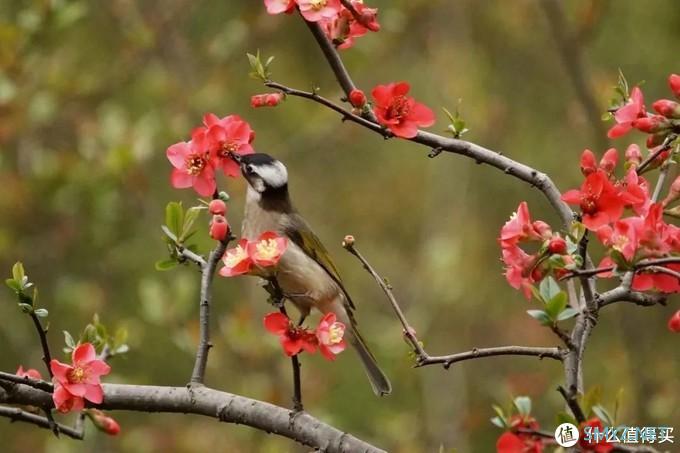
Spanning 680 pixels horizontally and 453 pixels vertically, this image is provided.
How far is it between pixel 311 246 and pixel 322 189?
208 inches

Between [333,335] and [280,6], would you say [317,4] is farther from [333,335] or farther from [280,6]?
[333,335]

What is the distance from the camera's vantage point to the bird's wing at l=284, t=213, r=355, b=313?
3.86m

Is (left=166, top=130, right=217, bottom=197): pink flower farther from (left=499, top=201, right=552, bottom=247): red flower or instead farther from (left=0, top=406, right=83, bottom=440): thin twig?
(left=499, top=201, right=552, bottom=247): red flower

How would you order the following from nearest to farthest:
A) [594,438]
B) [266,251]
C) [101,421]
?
[594,438]
[266,251]
[101,421]

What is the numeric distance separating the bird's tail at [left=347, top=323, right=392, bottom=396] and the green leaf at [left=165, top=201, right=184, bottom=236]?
1211mm

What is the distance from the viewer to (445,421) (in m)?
6.68

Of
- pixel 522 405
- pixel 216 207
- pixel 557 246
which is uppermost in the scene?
pixel 216 207

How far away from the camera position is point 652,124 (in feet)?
7.73

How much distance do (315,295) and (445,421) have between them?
3.28 m

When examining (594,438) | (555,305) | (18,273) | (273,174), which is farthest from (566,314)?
(273,174)

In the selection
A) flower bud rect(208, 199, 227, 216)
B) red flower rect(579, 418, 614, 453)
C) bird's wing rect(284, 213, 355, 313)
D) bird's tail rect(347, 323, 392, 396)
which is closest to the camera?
red flower rect(579, 418, 614, 453)

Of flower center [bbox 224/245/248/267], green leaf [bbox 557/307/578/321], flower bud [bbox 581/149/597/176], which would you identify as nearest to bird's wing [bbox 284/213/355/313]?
flower center [bbox 224/245/248/267]

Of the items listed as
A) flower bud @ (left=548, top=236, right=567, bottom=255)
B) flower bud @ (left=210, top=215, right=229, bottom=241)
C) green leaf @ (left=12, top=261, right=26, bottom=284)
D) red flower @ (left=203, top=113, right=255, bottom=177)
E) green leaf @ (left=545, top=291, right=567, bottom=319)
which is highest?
red flower @ (left=203, top=113, right=255, bottom=177)

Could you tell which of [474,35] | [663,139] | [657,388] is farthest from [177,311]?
[474,35]
